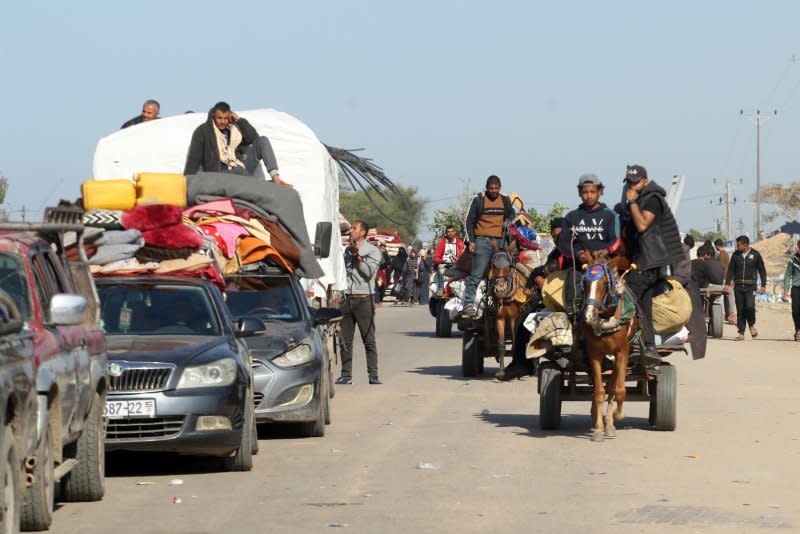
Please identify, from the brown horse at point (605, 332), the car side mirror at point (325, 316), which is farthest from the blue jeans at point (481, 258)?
the brown horse at point (605, 332)

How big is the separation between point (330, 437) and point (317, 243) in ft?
14.1

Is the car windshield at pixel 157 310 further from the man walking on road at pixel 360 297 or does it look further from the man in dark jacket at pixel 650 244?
the man walking on road at pixel 360 297

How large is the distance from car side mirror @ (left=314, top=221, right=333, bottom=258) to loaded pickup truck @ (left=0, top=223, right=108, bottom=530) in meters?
7.45

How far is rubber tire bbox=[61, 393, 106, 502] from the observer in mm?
10422

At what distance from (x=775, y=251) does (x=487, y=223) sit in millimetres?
86561

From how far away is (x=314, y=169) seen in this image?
66.0ft

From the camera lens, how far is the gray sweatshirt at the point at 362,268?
71.2 ft

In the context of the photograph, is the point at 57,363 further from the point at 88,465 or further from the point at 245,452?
the point at 245,452

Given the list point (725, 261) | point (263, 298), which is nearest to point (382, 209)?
point (725, 261)

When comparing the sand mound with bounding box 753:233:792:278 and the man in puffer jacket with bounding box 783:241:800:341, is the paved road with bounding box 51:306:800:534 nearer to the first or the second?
the man in puffer jacket with bounding box 783:241:800:341

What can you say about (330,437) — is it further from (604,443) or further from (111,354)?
(111,354)

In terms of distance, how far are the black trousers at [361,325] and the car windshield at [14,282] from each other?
12330 mm

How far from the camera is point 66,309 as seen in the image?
8789 mm

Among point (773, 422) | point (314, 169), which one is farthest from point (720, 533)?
point (314, 169)
